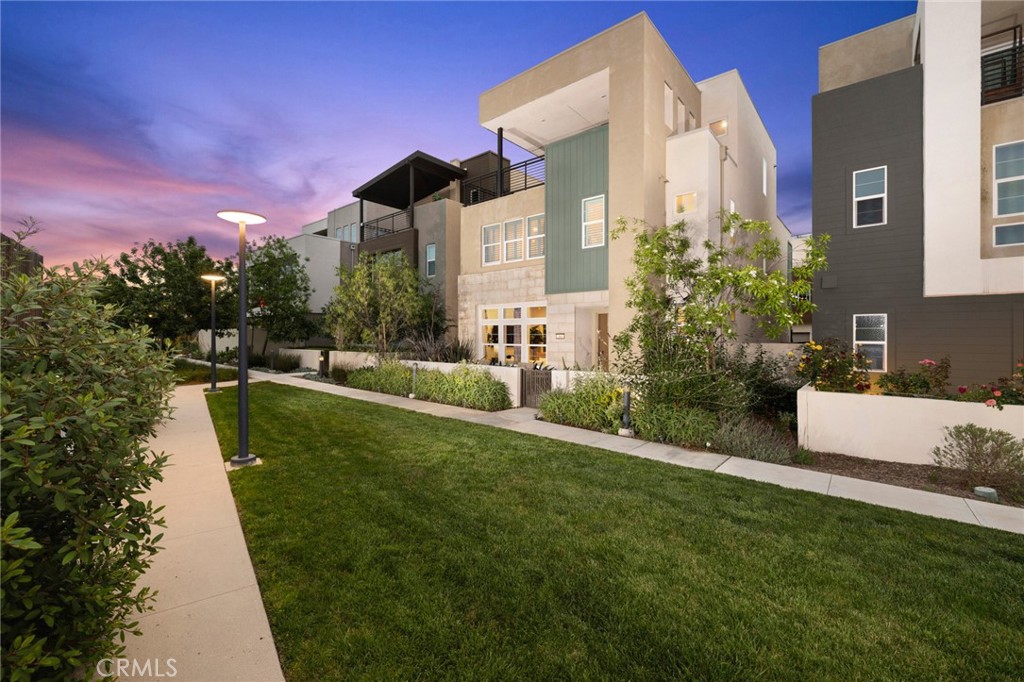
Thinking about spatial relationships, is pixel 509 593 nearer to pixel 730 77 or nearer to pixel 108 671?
pixel 108 671

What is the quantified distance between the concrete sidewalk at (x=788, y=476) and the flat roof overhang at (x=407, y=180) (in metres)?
14.4

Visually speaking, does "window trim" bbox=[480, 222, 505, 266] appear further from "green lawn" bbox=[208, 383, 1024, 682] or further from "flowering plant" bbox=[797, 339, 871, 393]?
"green lawn" bbox=[208, 383, 1024, 682]

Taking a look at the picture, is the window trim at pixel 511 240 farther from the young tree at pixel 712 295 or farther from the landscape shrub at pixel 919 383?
the landscape shrub at pixel 919 383

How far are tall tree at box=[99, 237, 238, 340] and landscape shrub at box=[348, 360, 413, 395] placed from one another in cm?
813

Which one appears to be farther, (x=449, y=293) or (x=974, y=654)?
(x=449, y=293)

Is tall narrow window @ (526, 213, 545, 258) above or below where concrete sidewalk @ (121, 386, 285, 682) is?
above

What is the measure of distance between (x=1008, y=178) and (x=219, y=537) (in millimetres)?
17173

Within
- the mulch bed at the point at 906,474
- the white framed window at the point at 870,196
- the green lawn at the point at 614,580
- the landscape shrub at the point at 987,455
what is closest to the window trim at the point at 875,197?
the white framed window at the point at 870,196

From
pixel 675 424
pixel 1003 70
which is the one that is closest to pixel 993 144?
pixel 1003 70

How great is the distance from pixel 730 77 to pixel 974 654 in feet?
59.8

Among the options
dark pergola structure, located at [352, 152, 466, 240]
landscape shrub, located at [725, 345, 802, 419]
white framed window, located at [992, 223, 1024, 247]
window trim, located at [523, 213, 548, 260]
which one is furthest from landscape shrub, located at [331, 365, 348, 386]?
white framed window, located at [992, 223, 1024, 247]

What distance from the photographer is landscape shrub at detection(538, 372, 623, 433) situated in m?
9.02

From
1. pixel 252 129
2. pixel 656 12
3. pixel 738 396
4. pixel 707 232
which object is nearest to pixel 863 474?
pixel 738 396

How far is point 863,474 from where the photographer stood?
6.45 metres
